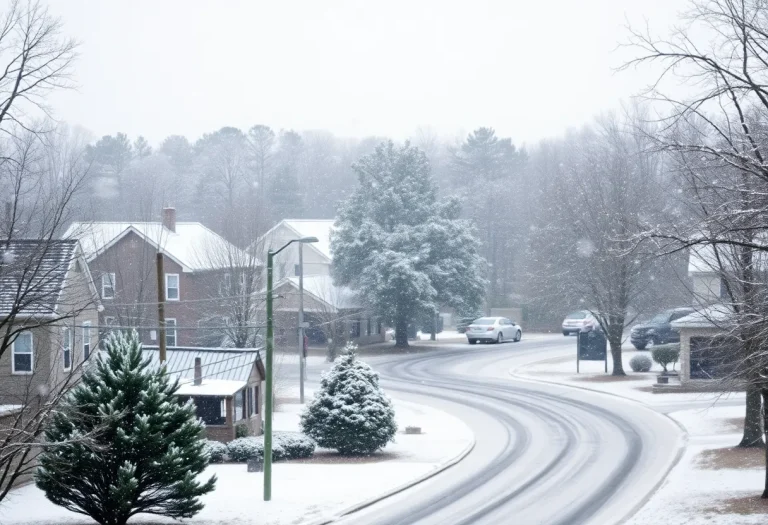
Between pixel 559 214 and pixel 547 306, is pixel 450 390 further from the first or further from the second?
pixel 547 306

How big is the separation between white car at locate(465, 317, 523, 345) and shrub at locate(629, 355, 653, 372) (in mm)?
15645

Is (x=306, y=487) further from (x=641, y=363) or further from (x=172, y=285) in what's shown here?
(x=172, y=285)

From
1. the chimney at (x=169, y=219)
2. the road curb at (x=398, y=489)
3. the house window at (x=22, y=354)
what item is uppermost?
the chimney at (x=169, y=219)

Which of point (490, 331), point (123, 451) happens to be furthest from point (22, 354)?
point (490, 331)

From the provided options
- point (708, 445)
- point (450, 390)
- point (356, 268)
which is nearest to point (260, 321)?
point (450, 390)

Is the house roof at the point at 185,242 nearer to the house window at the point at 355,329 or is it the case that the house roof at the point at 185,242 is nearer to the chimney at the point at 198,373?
the house window at the point at 355,329

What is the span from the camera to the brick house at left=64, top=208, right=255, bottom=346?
4566 centimetres

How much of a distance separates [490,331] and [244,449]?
110ft

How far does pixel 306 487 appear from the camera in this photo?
81.6 feet

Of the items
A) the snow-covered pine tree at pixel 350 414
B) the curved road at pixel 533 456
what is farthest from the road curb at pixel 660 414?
the snow-covered pine tree at pixel 350 414

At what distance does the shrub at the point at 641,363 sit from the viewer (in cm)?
4597

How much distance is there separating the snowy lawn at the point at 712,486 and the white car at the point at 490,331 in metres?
29.6

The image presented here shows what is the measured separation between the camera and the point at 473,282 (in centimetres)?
6000

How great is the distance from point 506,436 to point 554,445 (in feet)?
8.18
